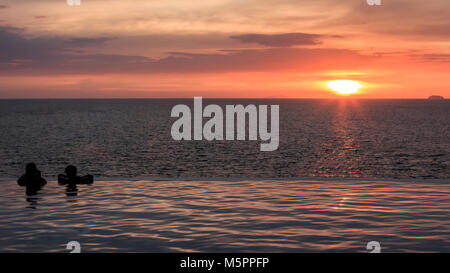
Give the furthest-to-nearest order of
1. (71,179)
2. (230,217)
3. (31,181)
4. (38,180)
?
(71,179) → (38,180) → (31,181) → (230,217)

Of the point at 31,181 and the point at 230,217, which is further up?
the point at 31,181

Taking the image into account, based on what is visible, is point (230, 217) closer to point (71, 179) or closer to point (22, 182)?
point (71, 179)

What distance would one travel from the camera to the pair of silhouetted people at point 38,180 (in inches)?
848

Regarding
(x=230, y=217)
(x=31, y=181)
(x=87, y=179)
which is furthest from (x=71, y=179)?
(x=230, y=217)

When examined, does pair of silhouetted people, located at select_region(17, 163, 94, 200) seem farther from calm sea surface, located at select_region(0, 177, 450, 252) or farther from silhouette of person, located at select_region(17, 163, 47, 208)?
calm sea surface, located at select_region(0, 177, 450, 252)

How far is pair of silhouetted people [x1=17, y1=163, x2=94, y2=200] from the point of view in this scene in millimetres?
21545

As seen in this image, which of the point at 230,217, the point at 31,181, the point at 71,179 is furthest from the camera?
the point at 71,179

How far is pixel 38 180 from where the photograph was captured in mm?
22438

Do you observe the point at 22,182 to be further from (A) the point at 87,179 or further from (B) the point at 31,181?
(A) the point at 87,179

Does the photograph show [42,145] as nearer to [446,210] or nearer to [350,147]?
[350,147]

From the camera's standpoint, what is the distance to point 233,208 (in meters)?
17.1

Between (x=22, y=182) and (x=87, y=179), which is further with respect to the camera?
(x=87, y=179)

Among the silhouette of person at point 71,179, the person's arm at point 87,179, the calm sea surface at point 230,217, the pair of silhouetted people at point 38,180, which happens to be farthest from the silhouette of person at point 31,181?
the person's arm at point 87,179

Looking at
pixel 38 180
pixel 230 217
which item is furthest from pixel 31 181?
pixel 230 217
